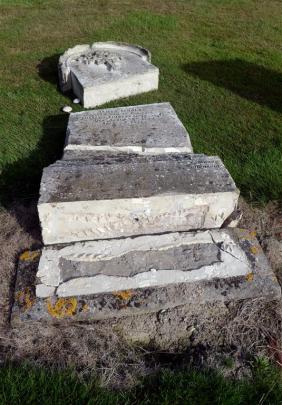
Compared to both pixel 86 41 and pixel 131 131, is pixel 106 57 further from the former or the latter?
pixel 131 131

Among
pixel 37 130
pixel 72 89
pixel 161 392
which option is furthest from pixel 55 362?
pixel 72 89

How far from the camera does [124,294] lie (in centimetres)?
246

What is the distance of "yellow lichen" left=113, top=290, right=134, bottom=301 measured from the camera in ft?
8.03

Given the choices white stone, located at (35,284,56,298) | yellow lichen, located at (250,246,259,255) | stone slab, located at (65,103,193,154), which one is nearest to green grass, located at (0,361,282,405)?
white stone, located at (35,284,56,298)

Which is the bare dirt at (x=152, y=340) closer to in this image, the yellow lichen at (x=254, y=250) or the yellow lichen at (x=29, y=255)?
the yellow lichen at (x=29, y=255)

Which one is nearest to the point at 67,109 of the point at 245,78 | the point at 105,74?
the point at 105,74

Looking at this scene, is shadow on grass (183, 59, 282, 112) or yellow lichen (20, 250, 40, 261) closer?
yellow lichen (20, 250, 40, 261)

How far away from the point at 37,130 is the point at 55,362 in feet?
9.69

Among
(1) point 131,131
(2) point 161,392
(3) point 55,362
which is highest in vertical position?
(1) point 131,131

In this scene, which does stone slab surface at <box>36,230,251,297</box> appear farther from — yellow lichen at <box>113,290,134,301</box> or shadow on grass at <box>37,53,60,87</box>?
shadow on grass at <box>37,53,60,87</box>

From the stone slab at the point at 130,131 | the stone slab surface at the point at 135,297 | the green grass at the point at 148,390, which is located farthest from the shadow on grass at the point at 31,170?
the green grass at the point at 148,390

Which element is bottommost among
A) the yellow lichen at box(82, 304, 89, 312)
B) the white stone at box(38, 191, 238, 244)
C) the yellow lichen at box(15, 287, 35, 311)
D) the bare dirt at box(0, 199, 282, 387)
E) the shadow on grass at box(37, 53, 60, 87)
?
the bare dirt at box(0, 199, 282, 387)

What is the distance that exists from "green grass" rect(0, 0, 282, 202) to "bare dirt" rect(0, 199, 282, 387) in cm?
136

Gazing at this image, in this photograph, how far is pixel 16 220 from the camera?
10.3 ft
